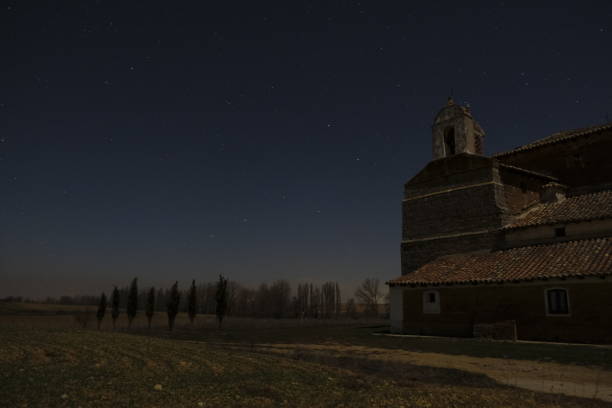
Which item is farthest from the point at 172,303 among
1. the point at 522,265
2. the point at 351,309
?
the point at 351,309

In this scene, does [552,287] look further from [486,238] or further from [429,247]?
[429,247]

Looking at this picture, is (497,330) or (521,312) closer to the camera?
(521,312)

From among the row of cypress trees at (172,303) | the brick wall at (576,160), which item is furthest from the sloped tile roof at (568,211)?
the row of cypress trees at (172,303)

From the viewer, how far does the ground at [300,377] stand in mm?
7422

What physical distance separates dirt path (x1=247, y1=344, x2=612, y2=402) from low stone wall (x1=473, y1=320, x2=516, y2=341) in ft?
22.5

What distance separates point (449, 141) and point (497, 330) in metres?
16.0

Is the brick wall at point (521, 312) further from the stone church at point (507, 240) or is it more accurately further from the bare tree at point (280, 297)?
the bare tree at point (280, 297)

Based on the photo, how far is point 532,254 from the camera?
72.3 feet

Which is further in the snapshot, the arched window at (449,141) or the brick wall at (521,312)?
the arched window at (449,141)

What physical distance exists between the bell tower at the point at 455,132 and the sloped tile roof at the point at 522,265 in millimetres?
8456

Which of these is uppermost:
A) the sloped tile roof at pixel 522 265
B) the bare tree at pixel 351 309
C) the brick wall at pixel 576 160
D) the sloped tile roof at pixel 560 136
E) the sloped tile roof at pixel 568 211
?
the sloped tile roof at pixel 560 136

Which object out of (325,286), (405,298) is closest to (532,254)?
(405,298)

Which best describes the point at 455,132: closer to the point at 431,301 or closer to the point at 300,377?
the point at 431,301

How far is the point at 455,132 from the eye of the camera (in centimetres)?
3050
